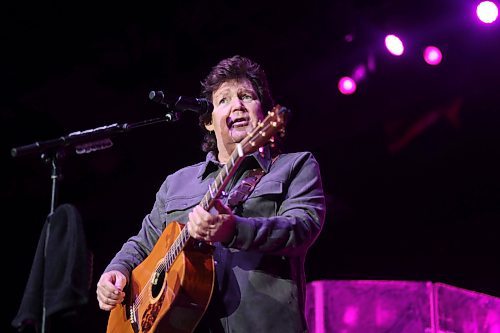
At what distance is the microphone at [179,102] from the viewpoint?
3244mm

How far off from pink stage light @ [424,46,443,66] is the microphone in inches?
136

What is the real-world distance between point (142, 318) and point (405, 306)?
1.69 m

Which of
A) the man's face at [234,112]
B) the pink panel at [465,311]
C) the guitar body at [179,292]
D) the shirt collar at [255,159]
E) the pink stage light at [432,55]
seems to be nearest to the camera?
the guitar body at [179,292]

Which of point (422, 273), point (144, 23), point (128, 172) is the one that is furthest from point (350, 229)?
point (144, 23)

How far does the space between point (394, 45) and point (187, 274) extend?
13.3 ft

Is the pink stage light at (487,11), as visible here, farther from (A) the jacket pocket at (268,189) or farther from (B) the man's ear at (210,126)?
(A) the jacket pocket at (268,189)

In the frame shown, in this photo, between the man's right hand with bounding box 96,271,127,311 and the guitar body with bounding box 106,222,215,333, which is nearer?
the guitar body with bounding box 106,222,215,333

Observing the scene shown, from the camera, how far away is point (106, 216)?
7266mm

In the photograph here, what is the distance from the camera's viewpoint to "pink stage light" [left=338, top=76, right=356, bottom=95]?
6746mm

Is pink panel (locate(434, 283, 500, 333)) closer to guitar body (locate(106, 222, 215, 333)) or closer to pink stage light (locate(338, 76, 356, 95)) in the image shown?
guitar body (locate(106, 222, 215, 333))

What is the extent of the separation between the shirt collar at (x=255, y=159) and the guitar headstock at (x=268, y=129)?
58 cm

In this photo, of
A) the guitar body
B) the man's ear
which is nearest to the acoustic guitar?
the guitar body

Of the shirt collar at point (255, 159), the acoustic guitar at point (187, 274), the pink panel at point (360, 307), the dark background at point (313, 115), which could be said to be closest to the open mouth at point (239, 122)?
the shirt collar at point (255, 159)

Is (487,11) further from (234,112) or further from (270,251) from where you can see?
(270,251)
